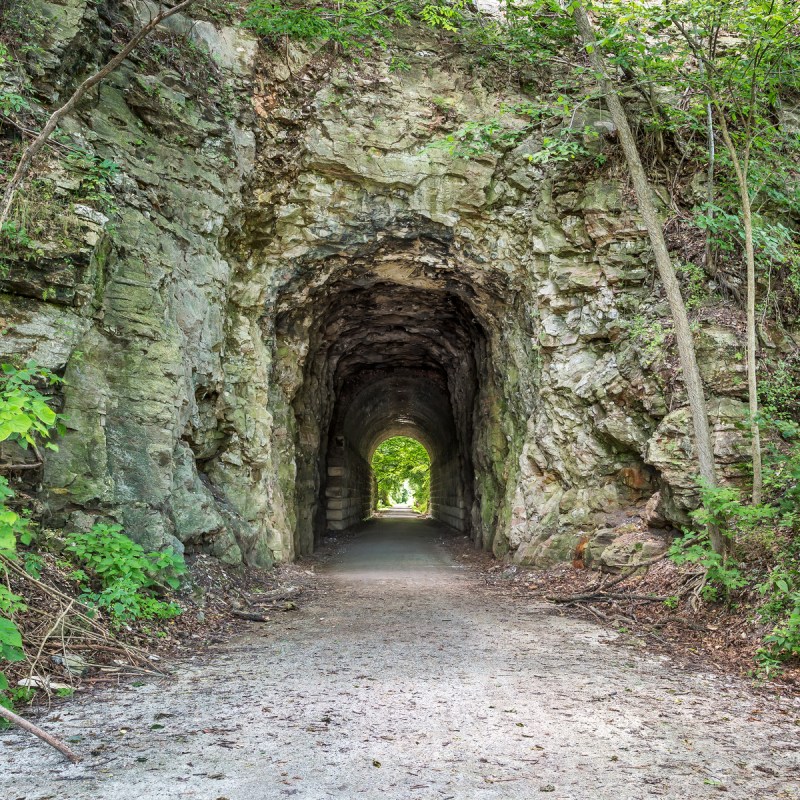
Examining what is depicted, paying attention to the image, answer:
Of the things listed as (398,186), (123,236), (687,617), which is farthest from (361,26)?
(687,617)

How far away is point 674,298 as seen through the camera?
260 inches

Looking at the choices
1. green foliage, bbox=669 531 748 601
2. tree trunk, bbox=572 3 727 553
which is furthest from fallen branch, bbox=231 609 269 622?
tree trunk, bbox=572 3 727 553

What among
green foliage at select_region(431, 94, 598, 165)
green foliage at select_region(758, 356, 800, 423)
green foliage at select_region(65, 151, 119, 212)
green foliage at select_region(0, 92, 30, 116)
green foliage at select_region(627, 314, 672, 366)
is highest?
green foliage at select_region(431, 94, 598, 165)

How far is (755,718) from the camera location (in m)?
3.53

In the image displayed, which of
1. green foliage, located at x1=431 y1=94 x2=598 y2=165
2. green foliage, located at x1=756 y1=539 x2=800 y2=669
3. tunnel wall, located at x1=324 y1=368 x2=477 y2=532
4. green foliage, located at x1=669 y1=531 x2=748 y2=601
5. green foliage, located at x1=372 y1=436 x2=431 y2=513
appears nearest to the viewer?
green foliage, located at x1=756 y1=539 x2=800 y2=669

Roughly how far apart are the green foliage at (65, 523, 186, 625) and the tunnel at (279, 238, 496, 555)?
6.43 m

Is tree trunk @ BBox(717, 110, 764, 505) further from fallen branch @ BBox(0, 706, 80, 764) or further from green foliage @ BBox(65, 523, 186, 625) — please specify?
fallen branch @ BBox(0, 706, 80, 764)

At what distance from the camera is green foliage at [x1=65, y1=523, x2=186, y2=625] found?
16.0 feet

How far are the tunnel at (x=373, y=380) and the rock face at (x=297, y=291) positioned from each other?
205 millimetres

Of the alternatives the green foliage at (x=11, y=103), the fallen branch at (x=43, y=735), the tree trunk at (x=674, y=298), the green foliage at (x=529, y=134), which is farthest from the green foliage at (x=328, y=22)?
the fallen branch at (x=43, y=735)

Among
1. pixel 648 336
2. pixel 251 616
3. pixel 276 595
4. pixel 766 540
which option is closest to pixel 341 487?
pixel 276 595

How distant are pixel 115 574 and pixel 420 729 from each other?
3.25m

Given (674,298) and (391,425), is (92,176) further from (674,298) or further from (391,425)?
(391,425)

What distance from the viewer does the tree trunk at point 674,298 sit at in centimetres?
622
